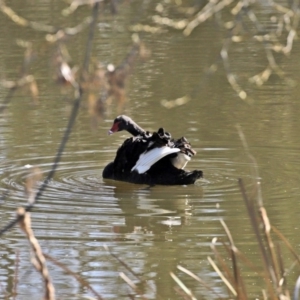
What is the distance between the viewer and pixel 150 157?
26.5ft

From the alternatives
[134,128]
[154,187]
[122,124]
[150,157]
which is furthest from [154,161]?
[122,124]

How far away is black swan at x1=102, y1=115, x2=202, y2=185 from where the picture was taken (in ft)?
25.8

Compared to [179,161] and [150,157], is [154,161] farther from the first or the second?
[179,161]

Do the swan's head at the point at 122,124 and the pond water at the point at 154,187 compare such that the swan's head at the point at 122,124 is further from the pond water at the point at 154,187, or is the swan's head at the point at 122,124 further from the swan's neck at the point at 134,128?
the pond water at the point at 154,187

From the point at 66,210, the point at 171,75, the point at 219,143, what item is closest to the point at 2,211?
the point at 66,210

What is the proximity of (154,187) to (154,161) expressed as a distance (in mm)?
235

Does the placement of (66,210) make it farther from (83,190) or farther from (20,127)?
(20,127)

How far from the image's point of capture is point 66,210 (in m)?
6.94

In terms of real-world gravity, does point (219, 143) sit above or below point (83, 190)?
above

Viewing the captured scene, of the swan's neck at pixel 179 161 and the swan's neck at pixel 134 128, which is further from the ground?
the swan's neck at pixel 134 128

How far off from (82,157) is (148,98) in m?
Result: 2.59

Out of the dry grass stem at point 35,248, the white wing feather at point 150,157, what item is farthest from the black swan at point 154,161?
the dry grass stem at point 35,248

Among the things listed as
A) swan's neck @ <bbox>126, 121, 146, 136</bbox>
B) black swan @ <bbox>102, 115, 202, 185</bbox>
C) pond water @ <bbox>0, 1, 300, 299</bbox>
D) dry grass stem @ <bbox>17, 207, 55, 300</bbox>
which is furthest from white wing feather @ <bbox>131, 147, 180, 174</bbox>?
dry grass stem @ <bbox>17, 207, 55, 300</bbox>

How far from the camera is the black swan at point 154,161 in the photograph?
7.88 metres
